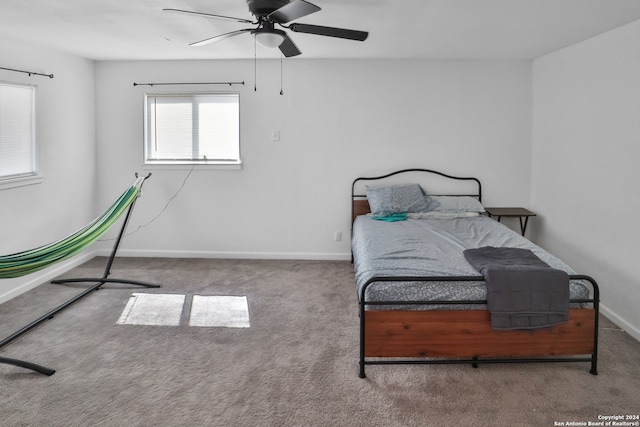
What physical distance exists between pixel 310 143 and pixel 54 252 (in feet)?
9.71

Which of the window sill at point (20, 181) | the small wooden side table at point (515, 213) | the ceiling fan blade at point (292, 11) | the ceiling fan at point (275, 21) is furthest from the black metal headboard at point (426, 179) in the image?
the window sill at point (20, 181)

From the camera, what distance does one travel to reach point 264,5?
293 centimetres

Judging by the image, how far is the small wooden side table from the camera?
5.15m

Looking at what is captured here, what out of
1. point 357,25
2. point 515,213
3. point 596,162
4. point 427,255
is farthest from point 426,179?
point 357,25

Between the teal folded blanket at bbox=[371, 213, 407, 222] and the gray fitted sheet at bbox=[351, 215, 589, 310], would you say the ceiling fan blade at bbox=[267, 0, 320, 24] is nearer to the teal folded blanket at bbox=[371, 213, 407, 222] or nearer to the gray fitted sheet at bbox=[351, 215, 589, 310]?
the gray fitted sheet at bbox=[351, 215, 589, 310]

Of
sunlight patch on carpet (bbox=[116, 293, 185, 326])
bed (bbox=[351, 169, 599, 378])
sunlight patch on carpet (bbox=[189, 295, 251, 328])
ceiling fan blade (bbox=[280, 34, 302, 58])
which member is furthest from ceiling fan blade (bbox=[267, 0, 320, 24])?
sunlight patch on carpet (bbox=[116, 293, 185, 326])

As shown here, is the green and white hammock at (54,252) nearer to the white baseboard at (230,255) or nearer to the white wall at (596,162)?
the white baseboard at (230,255)

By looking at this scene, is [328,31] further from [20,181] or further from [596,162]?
[20,181]

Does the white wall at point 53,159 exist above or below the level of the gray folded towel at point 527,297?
above

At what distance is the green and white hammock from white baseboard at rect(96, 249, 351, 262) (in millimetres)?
1444

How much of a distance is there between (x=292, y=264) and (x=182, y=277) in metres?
1.19

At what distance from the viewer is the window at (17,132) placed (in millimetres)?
4352

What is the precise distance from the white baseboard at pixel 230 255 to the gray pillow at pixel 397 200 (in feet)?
2.66

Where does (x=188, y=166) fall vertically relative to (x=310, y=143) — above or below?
below
